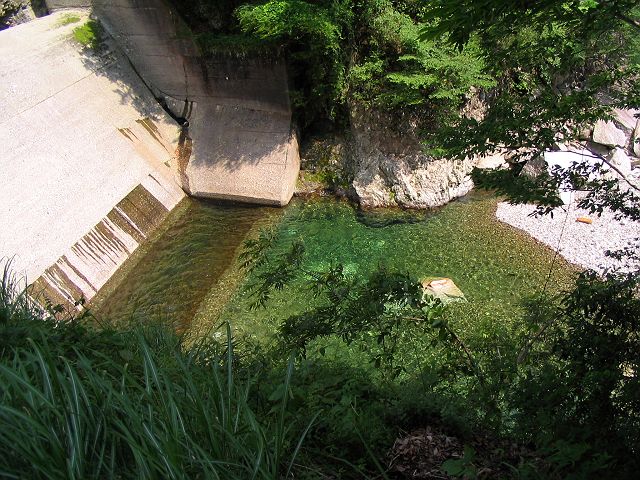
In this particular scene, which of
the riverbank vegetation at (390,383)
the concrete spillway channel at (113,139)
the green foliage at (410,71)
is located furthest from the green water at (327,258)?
the riverbank vegetation at (390,383)

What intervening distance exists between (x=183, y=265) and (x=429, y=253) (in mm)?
3940

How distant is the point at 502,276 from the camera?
7.53 m

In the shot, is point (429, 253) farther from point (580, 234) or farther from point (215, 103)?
point (215, 103)

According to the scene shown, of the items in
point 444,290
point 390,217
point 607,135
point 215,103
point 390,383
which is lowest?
point 607,135

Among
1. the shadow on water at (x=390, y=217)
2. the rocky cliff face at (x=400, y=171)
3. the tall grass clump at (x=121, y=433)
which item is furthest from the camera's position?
the rocky cliff face at (x=400, y=171)

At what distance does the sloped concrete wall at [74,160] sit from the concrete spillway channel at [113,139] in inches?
0.8

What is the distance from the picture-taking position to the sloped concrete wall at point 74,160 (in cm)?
820

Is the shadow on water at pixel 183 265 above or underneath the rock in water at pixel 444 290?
above

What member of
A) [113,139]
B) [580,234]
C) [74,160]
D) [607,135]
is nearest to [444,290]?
[580,234]

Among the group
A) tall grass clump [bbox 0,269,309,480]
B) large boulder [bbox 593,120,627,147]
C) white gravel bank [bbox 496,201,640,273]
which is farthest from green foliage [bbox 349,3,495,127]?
tall grass clump [bbox 0,269,309,480]

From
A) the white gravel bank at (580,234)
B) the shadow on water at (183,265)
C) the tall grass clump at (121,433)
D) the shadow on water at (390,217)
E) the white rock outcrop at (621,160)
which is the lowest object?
the white rock outcrop at (621,160)

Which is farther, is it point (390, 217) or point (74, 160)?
point (74, 160)

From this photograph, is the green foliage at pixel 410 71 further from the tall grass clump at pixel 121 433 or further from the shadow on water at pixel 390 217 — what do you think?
the tall grass clump at pixel 121 433

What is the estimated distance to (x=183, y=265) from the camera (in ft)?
27.9
